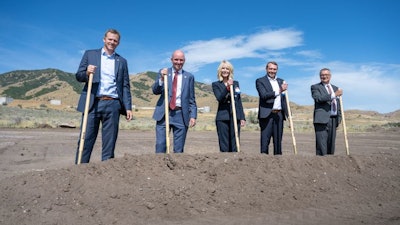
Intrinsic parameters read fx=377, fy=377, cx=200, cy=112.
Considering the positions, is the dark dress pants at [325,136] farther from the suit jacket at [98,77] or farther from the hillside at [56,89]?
the hillside at [56,89]

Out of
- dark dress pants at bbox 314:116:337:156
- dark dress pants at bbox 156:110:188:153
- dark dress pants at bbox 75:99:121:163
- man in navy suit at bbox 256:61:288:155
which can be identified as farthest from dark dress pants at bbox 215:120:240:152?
dark dress pants at bbox 75:99:121:163

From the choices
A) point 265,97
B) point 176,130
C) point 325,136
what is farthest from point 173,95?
point 325,136

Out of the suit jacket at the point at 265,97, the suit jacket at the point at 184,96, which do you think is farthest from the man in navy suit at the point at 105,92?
the suit jacket at the point at 265,97

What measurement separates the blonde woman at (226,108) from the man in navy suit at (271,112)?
405 mm

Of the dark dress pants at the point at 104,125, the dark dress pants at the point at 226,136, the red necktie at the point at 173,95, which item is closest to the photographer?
the dark dress pants at the point at 104,125

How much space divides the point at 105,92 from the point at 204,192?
206cm

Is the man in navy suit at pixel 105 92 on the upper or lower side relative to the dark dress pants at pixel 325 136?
upper

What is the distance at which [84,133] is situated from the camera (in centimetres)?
537

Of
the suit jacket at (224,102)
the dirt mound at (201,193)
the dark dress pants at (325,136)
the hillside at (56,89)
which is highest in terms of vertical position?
the hillside at (56,89)

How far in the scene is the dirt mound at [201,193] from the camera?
4.35 m

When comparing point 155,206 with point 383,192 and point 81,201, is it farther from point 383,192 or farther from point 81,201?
point 383,192

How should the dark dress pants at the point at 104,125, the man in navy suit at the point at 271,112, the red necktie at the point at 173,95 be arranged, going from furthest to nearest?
the man in navy suit at the point at 271,112
the red necktie at the point at 173,95
the dark dress pants at the point at 104,125

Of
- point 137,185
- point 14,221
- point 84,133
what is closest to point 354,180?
point 137,185

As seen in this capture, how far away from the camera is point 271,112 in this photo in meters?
6.85
